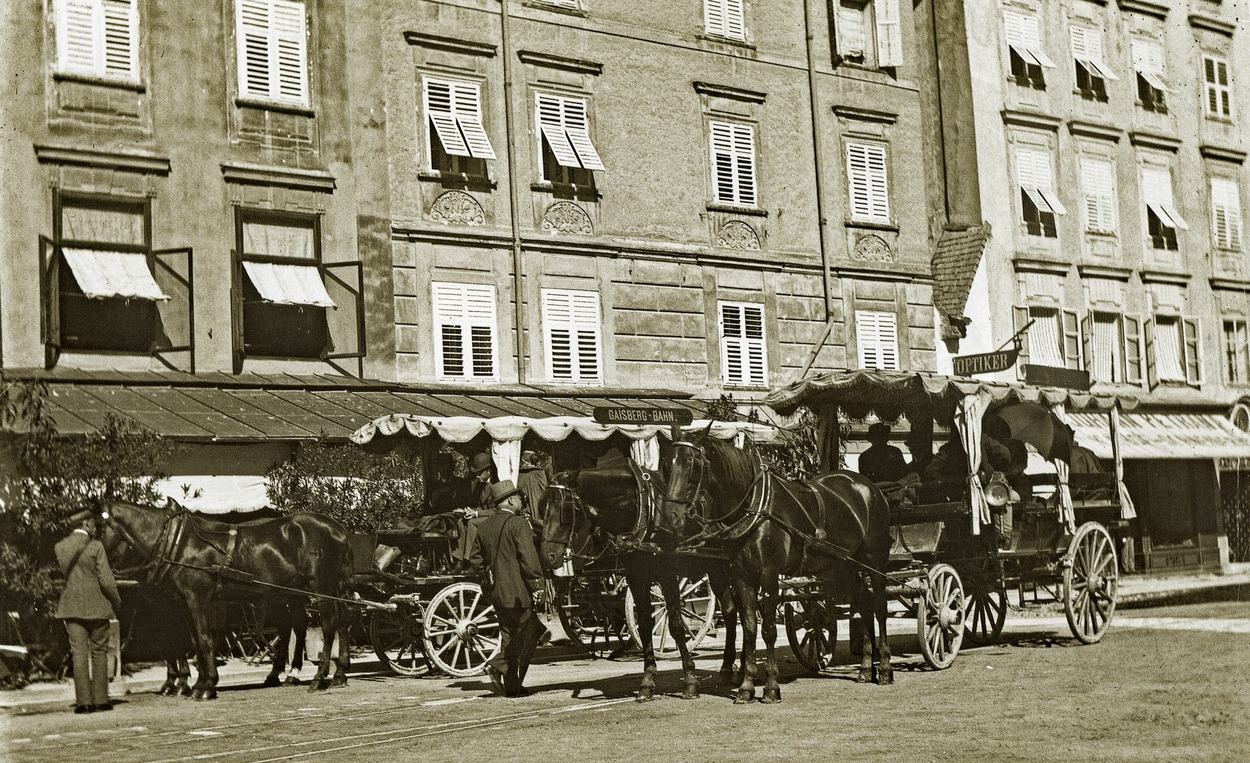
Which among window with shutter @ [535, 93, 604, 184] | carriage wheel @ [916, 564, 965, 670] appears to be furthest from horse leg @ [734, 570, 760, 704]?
window with shutter @ [535, 93, 604, 184]

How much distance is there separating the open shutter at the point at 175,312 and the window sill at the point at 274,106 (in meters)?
2.63

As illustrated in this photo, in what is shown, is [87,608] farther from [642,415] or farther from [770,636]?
[770,636]

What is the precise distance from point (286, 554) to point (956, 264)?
65.0 ft

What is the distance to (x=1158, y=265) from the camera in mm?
35938

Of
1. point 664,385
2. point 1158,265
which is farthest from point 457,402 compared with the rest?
point 1158,265

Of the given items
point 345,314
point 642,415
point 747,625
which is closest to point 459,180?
point 345,314

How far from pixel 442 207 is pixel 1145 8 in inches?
726

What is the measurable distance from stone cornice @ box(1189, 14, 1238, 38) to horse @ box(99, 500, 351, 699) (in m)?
26.3

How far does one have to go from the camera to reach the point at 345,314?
24344 mm

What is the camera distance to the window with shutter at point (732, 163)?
97.1 feet

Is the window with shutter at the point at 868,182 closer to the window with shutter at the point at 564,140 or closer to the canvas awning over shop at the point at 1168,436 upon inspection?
the canvas awning over shop at the point at 1168,436

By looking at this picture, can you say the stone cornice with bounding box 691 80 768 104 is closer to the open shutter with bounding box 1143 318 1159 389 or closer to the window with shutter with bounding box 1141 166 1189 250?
the window with shutter with bounding box 1141 166 1189 250

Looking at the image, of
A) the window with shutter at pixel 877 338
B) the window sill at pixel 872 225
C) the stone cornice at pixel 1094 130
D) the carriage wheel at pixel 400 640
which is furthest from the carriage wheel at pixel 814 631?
the stone cornice at pixel 1094 130

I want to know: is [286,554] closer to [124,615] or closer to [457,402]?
[124,615]
